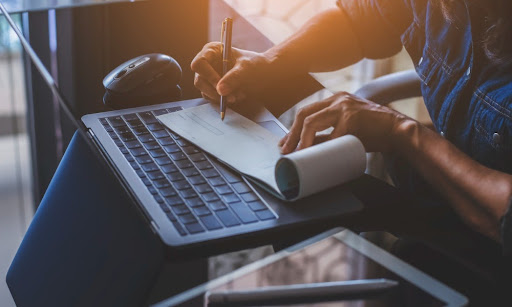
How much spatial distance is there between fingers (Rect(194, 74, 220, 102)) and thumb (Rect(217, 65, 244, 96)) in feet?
0.10

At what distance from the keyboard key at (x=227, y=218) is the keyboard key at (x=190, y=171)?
0.33ft

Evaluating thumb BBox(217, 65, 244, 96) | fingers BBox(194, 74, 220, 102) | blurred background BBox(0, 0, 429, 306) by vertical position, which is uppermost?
thumb BBox(217, 65, 244, 96)

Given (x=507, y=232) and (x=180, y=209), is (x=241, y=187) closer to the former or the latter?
(x=180, y=209)

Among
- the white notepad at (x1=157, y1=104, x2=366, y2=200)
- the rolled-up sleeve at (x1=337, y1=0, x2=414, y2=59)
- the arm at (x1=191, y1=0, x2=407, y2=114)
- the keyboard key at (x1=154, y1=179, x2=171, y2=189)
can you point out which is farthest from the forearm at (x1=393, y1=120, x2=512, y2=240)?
the rolled-up sleeve at (x1=337, y1=0, x2=414, y2=59)

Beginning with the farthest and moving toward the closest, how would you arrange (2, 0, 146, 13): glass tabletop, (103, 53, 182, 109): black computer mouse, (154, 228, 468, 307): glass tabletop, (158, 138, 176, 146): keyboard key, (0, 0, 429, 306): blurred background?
(2, 0, 146, 13): glass tabletop
(0, 0, 429, 306): blurred background
(103, 53, 182, 109): black computer mouse
(158, 138, 176, 146): keyboard key
(154, 228, 468, 307): glass tabletop

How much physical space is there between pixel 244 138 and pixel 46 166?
498mm

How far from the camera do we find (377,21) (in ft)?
4.52

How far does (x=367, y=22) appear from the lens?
4.54 feet

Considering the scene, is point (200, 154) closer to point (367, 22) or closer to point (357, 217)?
point (357, 217)

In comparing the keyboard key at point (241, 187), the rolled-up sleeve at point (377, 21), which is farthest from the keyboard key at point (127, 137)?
the rolled-up sleeve at point (377, 21)

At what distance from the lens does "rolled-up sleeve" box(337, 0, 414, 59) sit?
1357 mm

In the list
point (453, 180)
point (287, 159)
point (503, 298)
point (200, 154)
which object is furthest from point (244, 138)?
point (503, 298)

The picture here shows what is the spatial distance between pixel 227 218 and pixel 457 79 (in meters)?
0.59

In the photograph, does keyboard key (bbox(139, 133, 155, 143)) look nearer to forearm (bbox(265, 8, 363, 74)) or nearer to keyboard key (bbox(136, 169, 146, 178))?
keyboard key (bbox(136, 169, 146, 178))
